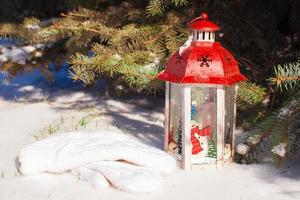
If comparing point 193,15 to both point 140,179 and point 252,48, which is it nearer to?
point 252,48

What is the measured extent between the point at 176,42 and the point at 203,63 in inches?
23.1

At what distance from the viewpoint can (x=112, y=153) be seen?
205cm

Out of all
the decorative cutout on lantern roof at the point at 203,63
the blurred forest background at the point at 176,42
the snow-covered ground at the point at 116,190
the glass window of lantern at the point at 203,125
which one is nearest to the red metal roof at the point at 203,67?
the decorative cutout on lantern roof at the point at 203,63

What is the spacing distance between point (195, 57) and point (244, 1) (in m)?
0.86

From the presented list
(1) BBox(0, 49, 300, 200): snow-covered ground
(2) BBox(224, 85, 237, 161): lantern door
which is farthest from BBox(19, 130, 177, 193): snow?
(2) BBox(224, 85, 237, 161): lantern door

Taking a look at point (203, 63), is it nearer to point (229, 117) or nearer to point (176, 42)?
point (229, 117)

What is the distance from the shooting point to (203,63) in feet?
6.75

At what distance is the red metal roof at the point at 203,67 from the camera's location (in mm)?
2045

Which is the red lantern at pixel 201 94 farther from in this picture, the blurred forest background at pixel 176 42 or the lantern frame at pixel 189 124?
the blurred forest background at pixel 176 42

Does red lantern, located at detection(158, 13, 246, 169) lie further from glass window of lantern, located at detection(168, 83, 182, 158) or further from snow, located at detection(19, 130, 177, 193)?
snow, located at detection(19, 130, 177, 193)

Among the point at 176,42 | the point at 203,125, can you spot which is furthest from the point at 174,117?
the point at 176,42

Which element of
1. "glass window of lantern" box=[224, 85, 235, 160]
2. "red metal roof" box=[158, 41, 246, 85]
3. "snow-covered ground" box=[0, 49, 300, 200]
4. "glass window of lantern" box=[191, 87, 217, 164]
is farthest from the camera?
"glass window of lantern" box=[224, 85, 235, 160]

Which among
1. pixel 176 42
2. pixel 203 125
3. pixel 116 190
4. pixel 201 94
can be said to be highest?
pixel 176 42

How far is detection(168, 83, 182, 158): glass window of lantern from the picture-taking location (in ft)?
7.34
